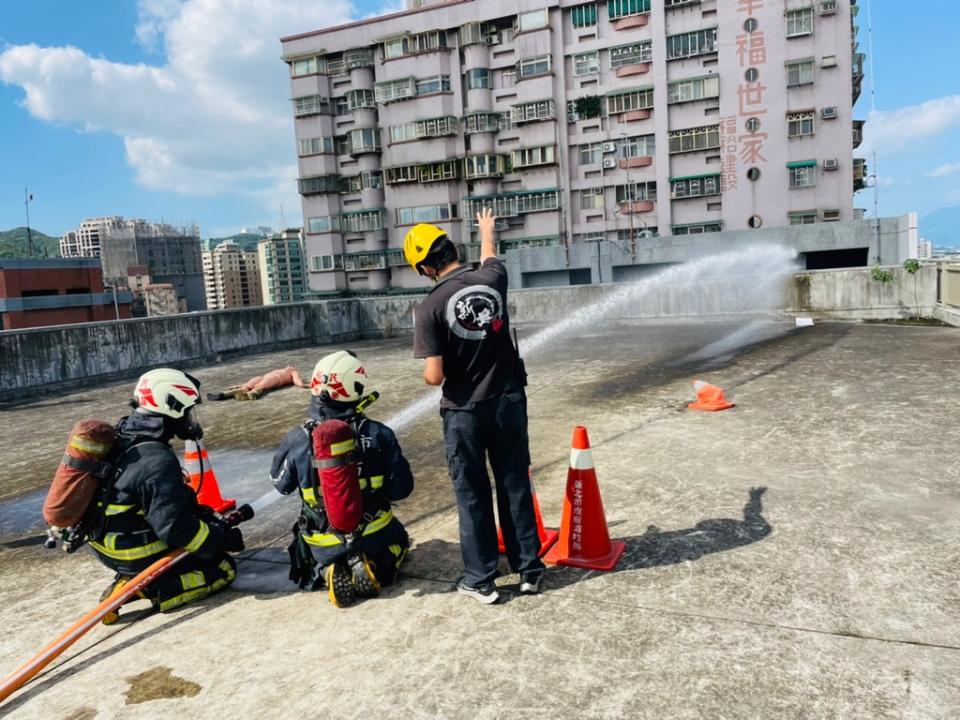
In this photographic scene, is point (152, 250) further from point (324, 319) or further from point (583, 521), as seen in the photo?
point (583, 521)

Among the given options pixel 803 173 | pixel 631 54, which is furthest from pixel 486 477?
pixel 631 54

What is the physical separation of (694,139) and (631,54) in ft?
22.8

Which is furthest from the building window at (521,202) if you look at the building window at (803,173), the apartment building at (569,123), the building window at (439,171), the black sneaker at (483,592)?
the black sneaker at (483,592)

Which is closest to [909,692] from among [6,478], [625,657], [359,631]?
[625,657]

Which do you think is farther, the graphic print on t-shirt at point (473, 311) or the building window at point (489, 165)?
the building window at point (489, 165)

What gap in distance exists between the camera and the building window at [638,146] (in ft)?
142

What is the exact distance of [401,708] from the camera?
2805 millimetres

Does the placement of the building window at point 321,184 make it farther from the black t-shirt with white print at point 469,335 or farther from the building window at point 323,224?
the black t-shirt with white print at point 469,335

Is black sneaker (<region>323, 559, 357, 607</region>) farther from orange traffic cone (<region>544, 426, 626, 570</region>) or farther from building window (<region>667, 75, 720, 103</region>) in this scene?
building window (<region>667, 75, 720, 103</region>)

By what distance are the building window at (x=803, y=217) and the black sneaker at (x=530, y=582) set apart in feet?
136

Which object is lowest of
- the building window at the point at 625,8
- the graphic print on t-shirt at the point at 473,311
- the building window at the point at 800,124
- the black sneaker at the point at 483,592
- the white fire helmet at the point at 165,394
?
the black sneaker at the point at 483,592

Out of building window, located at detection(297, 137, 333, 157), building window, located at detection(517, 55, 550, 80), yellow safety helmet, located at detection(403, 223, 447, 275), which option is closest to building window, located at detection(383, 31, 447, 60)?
building window, located at detection(517, 55, 550, 80)

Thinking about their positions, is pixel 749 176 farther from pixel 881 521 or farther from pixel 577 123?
pixel 881 521

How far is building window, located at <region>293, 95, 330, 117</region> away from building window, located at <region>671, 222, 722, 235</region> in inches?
1108
